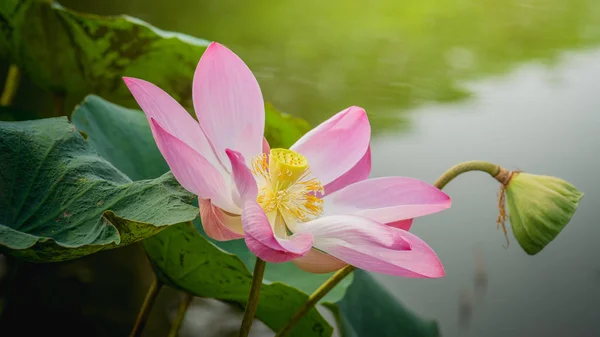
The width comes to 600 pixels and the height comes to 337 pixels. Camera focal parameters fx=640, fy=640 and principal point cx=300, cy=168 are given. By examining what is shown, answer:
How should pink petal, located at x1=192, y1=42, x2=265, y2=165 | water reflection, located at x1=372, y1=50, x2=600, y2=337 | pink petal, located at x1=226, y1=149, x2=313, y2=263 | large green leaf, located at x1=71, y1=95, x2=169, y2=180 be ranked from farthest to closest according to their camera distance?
1. water reflection, located at x1=372, y1=50, x2=600, y2=337
2. large green leaf, located at x1=71, y1=95, x2=169, y2=180
3. pink petal, located at x1=192, y1=42, x2=265, y2=165
4. pink petal, located at x1=226, y1=149, x2=313, y2=263

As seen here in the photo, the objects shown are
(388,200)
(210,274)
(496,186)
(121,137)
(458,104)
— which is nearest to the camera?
(388,200)

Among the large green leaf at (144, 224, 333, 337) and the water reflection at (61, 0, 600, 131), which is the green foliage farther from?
the water reflection at (61, 0, 600, 131)


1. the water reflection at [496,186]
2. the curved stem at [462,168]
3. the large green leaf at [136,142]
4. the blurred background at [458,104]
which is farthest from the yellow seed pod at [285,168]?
the water reflection at [496,186]

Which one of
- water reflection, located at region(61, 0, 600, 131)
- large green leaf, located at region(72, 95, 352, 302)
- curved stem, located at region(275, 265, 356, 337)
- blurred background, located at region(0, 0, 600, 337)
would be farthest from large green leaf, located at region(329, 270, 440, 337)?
water reflection, located at region(61, 0, 600, 131)

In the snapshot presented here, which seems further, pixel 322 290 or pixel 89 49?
pixel 89 49

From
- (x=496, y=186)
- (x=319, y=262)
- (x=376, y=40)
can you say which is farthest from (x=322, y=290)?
(x=376, y=40)

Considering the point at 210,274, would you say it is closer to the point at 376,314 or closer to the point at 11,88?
the point at 376,314

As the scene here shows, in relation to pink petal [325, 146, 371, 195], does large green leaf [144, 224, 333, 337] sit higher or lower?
lower
